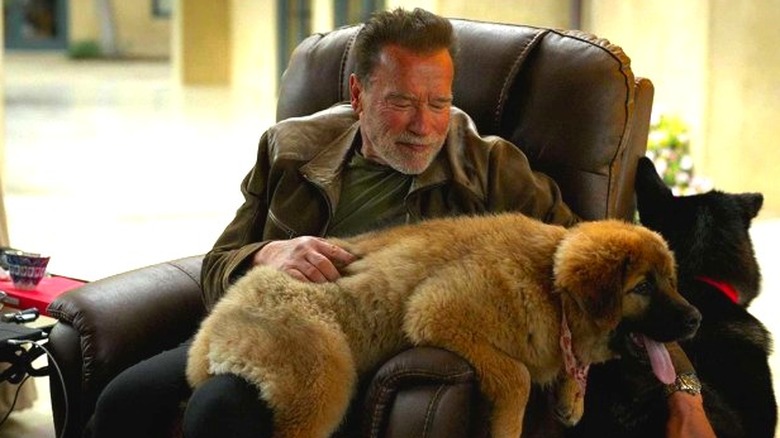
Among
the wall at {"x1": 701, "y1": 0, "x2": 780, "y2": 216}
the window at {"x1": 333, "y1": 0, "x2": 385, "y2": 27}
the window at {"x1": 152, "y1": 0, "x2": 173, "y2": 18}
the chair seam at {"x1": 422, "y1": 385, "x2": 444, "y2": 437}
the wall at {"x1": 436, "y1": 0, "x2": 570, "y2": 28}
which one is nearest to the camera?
the chair seam at {"x1": 422, "y1": 385, "x2": 444, "y2": 437}

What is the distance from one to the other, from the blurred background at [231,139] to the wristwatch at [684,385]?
2.30m

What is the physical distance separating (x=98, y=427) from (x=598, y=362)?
1.06 meters

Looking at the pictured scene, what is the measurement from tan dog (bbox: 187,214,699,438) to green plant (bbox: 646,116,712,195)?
417 centimetres

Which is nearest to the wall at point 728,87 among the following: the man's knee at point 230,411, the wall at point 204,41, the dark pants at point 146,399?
the dark pants at point 146,399

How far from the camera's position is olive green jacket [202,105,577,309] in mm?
3115

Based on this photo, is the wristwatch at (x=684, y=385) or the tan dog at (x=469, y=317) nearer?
the tan dog at (x=469, y=317)

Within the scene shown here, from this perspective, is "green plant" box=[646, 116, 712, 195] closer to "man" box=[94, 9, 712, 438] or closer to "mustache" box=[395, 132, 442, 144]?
"man" box=[94, 9, 712, 438]

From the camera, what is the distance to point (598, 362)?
279cm

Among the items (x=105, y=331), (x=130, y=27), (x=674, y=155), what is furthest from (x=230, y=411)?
(x=130, y=27)

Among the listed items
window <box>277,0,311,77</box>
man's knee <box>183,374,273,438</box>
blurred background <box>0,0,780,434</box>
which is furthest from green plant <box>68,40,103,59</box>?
man's knee <box>183,374,273,438</box>

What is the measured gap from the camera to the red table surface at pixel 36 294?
3701mm

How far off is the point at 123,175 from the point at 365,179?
6.73 metres

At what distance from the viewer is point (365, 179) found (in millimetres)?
3189

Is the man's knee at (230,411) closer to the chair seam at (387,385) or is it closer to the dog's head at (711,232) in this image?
the chair seam at (387,385)
